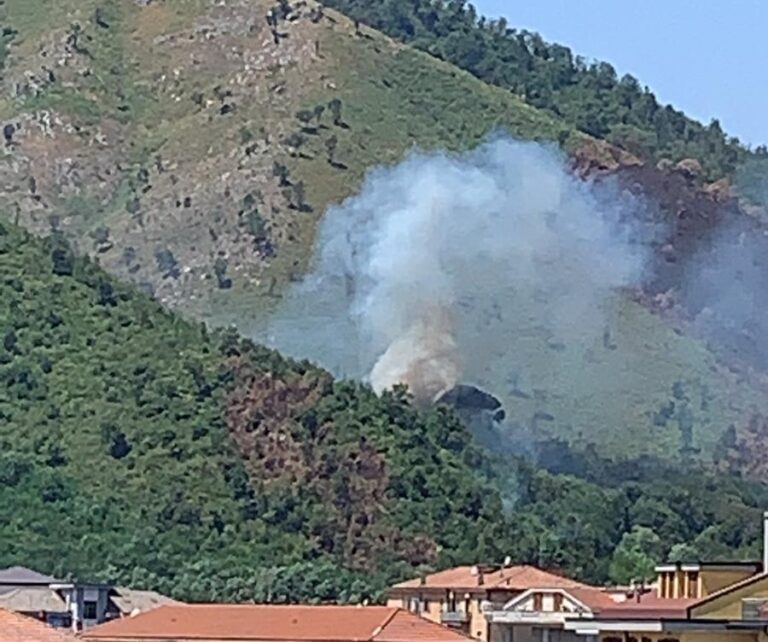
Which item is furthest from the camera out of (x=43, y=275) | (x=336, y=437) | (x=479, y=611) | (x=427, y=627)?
(x=43, y=275)

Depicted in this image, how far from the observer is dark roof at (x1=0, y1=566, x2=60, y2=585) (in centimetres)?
12707

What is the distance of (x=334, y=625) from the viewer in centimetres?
9131

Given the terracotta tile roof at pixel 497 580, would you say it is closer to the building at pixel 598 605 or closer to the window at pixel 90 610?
the building at pixel 598 605

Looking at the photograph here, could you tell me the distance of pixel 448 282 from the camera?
186250 mm

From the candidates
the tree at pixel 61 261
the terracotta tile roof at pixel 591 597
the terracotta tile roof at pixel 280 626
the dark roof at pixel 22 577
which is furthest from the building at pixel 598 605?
the tree at pixel 61 261

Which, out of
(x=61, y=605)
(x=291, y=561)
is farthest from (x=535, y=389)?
(x=61, y=605)

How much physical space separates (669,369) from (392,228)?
1797 centimetres

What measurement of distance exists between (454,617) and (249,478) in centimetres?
3882

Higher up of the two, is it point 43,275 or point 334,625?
point 43,275

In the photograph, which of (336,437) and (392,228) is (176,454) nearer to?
(336,437)

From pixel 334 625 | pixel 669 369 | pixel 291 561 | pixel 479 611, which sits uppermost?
pixel 669 369

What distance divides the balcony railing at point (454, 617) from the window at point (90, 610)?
39.1 feet

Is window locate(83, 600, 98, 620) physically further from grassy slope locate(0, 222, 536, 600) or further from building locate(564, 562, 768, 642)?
building locate(564, 562, 768, 642)

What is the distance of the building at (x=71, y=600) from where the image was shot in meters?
118
